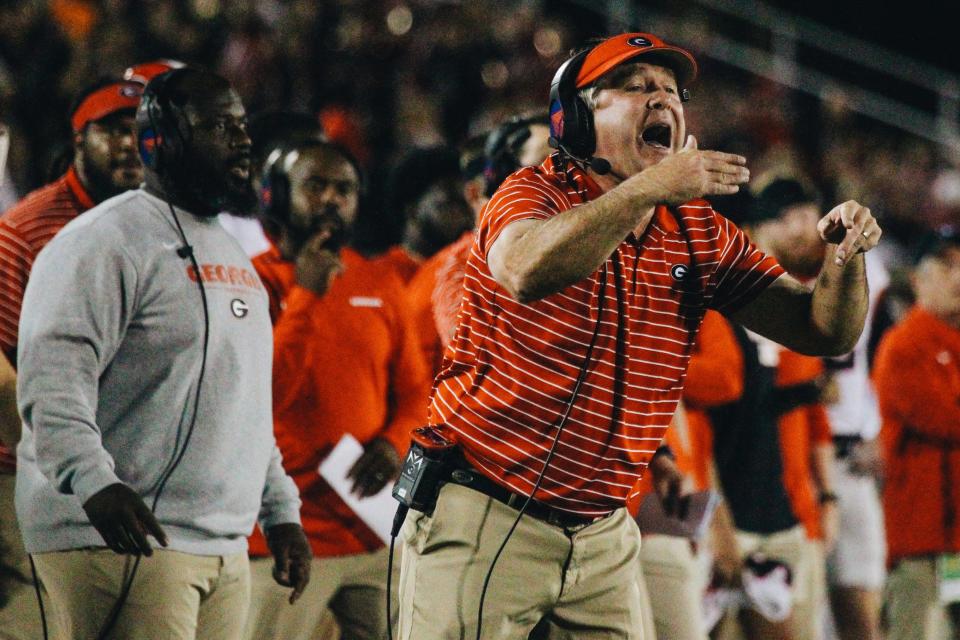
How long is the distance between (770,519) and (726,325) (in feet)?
3.02

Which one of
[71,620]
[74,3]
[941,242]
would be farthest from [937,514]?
[74,3]

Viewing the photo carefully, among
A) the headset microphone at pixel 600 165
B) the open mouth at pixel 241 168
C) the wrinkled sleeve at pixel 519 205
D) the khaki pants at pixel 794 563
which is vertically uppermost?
the open mouth at pixel 241 168

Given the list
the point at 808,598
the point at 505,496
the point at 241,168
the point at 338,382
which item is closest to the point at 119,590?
the point at 505,496

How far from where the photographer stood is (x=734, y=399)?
578cm

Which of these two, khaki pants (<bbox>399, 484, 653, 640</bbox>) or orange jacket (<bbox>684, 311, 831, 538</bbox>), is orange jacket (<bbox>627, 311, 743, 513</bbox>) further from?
khaki pants (<bbox>399, 484, 653, 640</bbox>)

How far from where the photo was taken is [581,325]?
294 centimetres

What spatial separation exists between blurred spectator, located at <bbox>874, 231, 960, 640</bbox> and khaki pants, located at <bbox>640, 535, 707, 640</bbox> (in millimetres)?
1869

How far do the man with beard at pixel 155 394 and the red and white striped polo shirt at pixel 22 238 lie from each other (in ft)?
2.24

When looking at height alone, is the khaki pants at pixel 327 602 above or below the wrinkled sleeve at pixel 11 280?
below

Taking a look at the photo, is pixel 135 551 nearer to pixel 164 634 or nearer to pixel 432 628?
pixel 164 634

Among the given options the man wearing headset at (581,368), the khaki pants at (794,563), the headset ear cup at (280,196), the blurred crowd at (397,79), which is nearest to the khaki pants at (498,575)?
the man wearing headset at (581,368)

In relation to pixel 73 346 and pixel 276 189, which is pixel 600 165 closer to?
pixel 73 346

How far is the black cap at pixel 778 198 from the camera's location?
6270mm

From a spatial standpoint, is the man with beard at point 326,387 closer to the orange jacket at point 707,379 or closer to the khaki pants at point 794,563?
the orange jacket at point 707,379
